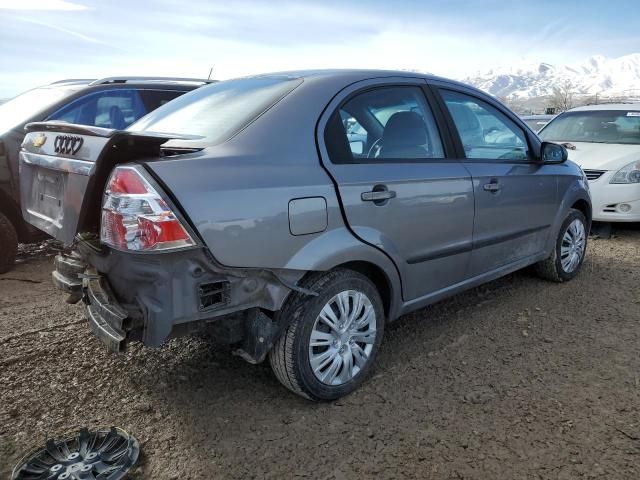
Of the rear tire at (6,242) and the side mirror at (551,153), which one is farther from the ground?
the side mirror at (551,153)

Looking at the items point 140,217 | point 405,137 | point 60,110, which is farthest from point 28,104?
point 405,137

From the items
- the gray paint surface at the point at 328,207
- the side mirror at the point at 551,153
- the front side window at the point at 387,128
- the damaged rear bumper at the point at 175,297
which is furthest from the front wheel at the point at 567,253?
the damaged rear bumper at the point at 175,297

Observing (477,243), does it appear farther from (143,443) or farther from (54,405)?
(54,405)

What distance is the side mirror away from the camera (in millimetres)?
3949

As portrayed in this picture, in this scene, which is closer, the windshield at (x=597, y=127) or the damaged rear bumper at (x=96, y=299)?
the damaged rear bumper at (x=96, y=299)

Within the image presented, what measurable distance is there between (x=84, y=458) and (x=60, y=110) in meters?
3.74

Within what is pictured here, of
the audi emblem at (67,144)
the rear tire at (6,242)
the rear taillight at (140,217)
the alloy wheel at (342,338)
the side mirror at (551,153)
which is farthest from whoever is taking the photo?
the rear tire at (6,242)

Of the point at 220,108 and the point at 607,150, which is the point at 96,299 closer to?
the point at 220,108

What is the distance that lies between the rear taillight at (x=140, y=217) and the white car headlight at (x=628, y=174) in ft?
18.7

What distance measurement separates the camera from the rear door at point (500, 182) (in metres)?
3.36

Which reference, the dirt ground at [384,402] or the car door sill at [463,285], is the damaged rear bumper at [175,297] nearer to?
the dirt ground at [384,402]

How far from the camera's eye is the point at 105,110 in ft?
17.2

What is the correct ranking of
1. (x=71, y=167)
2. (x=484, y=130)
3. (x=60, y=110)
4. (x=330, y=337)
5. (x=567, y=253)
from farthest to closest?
1. (x=60, y=110)
2. (x=567, y=253)
3. (x=484, y=130)
4. (x=330, y=337)
5. (x=71, y=167)

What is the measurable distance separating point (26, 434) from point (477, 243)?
2773 millimetres
